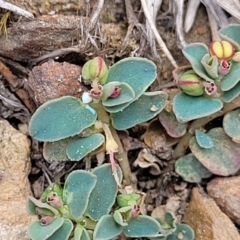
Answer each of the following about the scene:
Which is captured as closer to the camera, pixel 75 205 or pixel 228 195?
pixel 75 205

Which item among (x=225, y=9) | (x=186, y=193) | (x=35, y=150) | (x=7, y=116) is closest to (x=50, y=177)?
(x=35, y=150)

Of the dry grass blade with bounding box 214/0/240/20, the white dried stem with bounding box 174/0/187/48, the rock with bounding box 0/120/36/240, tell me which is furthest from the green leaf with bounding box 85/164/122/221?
the dry grass blade with bounding box 214/0/240/20

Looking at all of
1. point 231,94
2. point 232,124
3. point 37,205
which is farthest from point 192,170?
point 37,205

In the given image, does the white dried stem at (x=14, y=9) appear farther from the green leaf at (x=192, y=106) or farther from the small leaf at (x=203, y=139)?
the small leaf at (x=203, y=139)

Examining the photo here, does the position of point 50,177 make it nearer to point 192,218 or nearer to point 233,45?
point 192,218

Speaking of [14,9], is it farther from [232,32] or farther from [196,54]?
[232,32]

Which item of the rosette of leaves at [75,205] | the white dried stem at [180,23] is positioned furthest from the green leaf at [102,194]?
the white dried stem at [180,23]

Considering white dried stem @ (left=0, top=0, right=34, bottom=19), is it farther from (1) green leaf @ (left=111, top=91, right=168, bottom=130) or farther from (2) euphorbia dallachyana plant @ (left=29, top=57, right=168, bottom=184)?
(1) green leaf @ (left=111, top=91, right=168, bottom=130)
